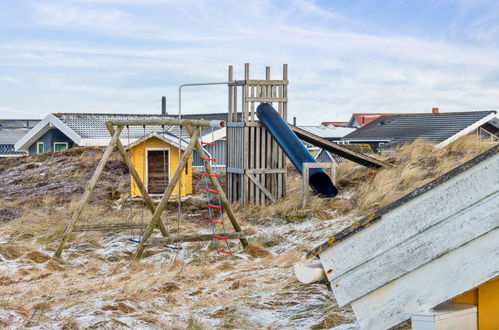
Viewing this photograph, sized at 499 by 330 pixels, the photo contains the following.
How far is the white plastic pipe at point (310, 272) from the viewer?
384 cm

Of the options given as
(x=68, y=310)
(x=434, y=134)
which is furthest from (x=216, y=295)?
(x=434, y=134)

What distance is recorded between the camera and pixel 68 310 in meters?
6.61

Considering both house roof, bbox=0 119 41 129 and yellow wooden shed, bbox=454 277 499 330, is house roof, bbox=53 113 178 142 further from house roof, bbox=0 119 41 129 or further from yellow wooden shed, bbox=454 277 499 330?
yellow wooden shed, bbox=454 277 499 330

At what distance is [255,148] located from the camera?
49.2 feet

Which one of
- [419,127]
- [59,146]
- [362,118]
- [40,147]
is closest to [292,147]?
[59,146]

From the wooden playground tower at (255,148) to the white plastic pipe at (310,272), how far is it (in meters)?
10.6

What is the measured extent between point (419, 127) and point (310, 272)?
31979 millimetres

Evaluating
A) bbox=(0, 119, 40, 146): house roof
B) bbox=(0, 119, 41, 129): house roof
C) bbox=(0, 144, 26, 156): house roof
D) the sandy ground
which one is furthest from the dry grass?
bbox=(0, 119, 41, 129): house roof

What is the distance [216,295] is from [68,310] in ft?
5.26

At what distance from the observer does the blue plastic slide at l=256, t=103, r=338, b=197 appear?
13.7 m

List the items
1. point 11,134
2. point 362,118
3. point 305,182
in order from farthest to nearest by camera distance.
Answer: point 362,118 < point 11,134 < point 305,182

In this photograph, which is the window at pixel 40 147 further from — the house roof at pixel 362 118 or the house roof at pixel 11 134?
the house roof at pixel 362 118

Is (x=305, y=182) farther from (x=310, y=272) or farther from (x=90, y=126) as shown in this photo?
(x=90, y=126)

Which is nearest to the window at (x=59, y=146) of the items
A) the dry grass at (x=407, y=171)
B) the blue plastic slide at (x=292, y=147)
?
the dry grass at (x=407, y=171)
